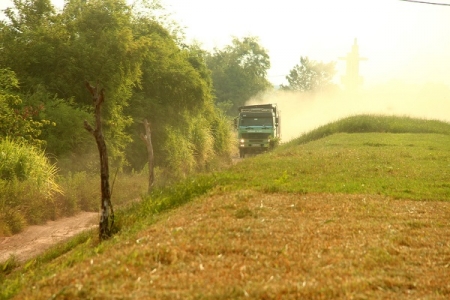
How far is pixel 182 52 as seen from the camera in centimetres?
3253

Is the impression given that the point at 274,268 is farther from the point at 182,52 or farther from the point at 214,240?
the point at 182,52

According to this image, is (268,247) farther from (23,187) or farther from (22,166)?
(22,166)

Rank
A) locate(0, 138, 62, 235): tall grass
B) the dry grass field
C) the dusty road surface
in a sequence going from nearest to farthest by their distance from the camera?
the dry grass field → the dusty road surface → locate(0, 138, 62, 235): tall grass

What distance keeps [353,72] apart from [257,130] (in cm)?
6398

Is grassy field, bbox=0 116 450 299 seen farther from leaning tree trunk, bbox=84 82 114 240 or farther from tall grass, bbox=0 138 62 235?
tall grass, bbox=0 138 62 235

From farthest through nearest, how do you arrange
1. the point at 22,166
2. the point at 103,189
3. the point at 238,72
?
the point at 238,72 → the point at 22,166 → the point at 103,189

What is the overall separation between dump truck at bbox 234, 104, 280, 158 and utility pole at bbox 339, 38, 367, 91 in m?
61.0

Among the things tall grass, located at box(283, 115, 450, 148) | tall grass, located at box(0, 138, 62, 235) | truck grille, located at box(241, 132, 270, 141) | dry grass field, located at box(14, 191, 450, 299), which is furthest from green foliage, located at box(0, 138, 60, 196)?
truck grille, located at box(241, 132, 270, 141)

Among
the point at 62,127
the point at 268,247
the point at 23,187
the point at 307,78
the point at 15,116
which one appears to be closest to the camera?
the point at 268,247

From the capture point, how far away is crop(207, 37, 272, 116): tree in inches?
3061

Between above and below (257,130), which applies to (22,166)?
below

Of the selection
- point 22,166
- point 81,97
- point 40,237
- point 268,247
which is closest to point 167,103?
point 81,97

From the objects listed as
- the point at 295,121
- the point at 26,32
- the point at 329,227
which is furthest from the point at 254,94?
the point at 329,227

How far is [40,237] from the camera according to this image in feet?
51.0
